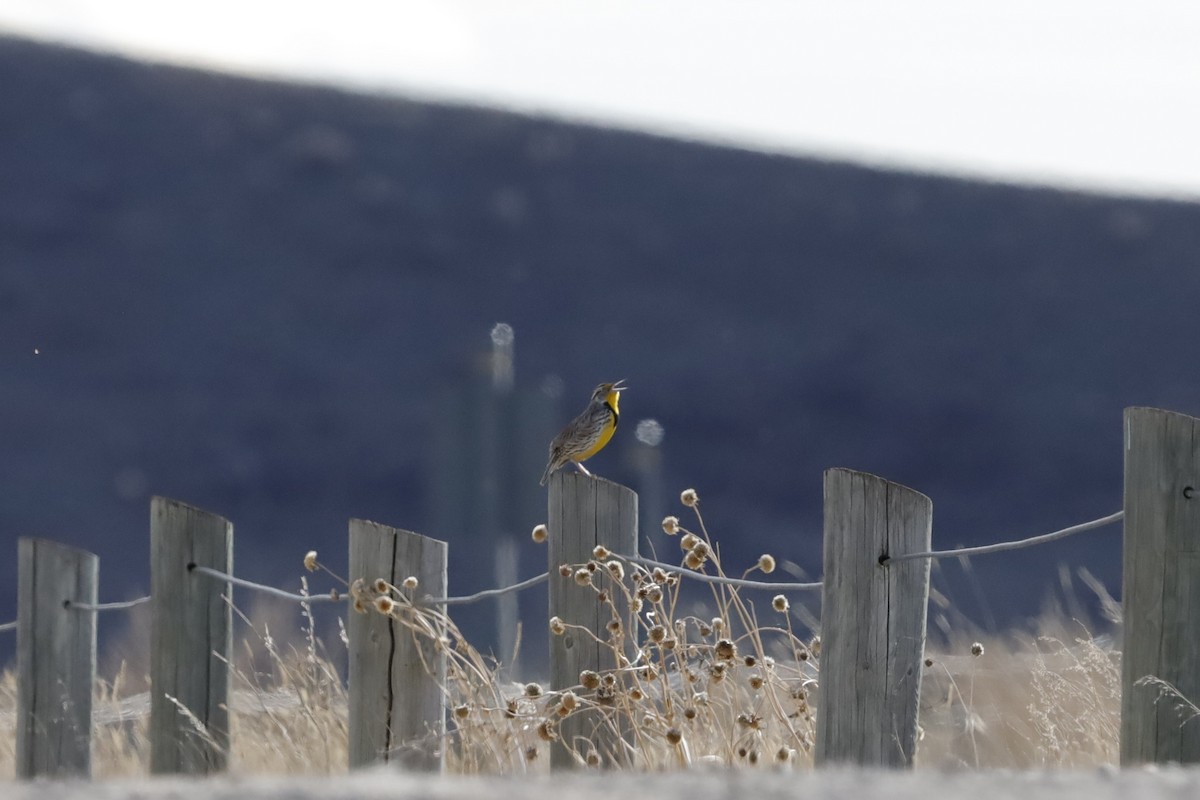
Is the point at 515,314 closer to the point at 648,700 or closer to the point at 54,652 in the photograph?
the point at 54,652

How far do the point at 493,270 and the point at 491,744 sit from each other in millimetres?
38380

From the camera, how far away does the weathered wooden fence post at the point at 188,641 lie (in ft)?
18.2

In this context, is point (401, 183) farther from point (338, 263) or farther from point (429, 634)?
point (429, 634)

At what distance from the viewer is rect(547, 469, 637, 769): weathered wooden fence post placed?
483 centimetres

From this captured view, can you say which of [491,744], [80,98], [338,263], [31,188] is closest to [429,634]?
[491,744]

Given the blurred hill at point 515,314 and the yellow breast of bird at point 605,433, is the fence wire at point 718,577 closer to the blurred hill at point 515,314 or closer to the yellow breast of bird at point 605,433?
the yellow breast of bird at point 605,433

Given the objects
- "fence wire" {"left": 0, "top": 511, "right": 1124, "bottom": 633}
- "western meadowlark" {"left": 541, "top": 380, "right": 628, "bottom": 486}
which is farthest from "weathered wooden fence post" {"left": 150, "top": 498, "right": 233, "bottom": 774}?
"western meadowlark" {"left": 541, "top": 380, "right": 628, "bottom": 486}

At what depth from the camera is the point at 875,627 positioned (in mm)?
4055

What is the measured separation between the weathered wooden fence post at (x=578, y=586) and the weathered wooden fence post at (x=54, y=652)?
7.26 feet

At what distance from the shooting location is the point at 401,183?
45969mm

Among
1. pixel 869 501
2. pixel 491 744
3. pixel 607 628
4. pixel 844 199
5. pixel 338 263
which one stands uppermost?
pixel 844 199

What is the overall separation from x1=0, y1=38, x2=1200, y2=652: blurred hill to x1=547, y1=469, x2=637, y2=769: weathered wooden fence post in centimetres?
2672

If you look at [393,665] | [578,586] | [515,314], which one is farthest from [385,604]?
[515,314]

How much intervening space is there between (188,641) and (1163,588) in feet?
10.4
